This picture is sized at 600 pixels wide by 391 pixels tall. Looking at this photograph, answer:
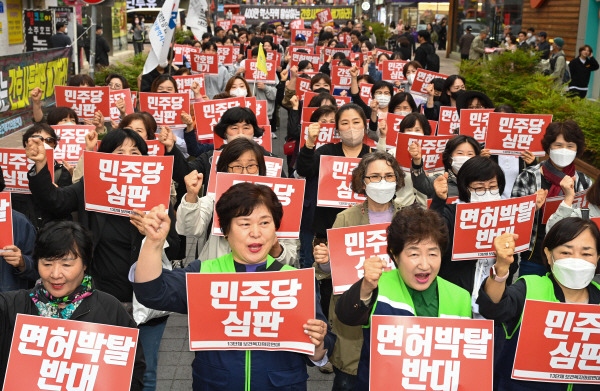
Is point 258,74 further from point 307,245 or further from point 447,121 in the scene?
point 307,245

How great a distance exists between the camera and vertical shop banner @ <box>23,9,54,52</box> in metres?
20.4

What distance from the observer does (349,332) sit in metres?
4.66

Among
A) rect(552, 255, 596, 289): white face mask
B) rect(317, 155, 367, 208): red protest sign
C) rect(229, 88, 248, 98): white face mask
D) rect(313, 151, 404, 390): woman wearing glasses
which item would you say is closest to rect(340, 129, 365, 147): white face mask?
rect(317, 155, 367, 208): red protest sign

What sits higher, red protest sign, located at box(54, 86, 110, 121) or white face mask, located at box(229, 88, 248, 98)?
white face mask, located at box(229, 88, 248, 98)

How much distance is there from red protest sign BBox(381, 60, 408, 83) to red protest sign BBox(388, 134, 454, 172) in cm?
693

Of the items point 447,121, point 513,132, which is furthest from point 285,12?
point 513,132

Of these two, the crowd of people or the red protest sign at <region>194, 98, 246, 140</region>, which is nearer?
the crowd of people

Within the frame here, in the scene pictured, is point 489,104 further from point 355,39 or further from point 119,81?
point 355,39

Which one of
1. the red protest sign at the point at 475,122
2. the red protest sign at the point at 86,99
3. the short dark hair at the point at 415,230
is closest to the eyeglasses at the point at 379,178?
the short dark hair at the point at 415,230

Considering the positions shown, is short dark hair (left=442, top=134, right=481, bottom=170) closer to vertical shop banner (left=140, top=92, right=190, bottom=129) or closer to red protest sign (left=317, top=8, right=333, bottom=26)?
vertical shop banner (left=140, top=92, right=190, bottom=129)

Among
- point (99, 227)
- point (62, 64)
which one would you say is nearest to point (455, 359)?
point (99, 227)

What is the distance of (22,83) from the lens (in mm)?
10945

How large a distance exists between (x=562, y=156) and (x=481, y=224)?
4.96ft

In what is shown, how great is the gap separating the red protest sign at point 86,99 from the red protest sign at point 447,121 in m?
4.02
